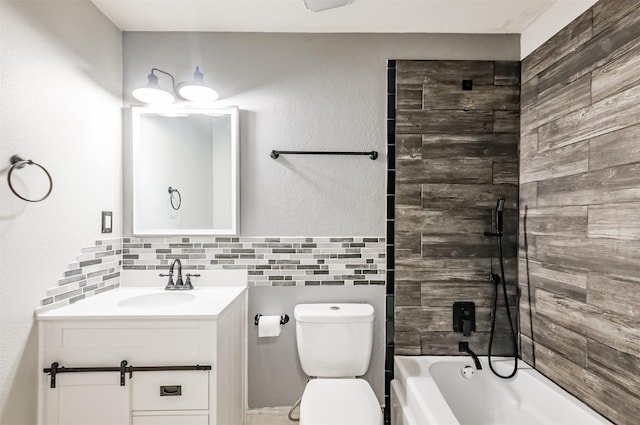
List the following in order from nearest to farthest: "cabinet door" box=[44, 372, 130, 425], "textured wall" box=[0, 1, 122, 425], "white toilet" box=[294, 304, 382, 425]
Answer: "textured wall" box=[0, 1, 122, 425], "cabinet door" box=[44, 372, 130, 425], "white toilet" box=[294, 304, 382, 425]

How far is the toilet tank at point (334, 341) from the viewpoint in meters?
1.95

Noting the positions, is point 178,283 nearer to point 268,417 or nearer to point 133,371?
point 133,371

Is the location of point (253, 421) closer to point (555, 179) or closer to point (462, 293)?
point (462, 293)

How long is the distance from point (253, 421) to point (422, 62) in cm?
238

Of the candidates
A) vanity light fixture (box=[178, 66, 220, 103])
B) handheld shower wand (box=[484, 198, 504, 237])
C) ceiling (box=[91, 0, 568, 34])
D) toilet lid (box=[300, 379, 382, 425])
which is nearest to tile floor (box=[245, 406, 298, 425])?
toilet lid (box=[300, 379, 382, 425])

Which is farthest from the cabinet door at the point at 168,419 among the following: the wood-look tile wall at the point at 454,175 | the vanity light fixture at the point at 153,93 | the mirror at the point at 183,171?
the vanity light fixture at the point at 153,93

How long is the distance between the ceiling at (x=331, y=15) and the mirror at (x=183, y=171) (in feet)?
1.58

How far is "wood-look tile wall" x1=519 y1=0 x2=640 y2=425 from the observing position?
1.36m

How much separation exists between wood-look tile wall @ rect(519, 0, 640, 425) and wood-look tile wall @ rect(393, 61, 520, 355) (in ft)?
0.38

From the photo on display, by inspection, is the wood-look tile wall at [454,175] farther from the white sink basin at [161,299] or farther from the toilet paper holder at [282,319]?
the white sink basin at [161,299]

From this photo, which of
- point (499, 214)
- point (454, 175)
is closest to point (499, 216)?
point (499, 214)

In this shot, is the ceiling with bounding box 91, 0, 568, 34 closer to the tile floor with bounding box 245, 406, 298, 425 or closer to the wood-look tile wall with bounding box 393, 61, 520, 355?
the wood-look tile wall with bounding box 393, 61, 520, 355

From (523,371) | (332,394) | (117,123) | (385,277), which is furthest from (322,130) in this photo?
(523,371)

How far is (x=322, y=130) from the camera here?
84.2 inches
